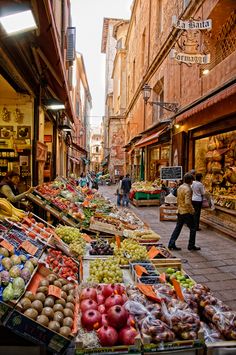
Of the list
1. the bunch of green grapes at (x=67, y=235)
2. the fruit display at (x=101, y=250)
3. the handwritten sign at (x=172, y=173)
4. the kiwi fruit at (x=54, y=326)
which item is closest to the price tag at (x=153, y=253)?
the fruit display at (x=101, y=250)

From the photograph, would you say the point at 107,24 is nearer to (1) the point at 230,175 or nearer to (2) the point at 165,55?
(2) the point at 165,55

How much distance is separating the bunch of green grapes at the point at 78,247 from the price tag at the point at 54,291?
4.76 ft

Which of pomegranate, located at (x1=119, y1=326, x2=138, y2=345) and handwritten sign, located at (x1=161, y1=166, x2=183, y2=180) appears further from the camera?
handwritten sign, located at (x1=161, y1=166, x2=183, y2=180)

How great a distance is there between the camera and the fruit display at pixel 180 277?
3511mm

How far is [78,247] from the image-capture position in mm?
4465

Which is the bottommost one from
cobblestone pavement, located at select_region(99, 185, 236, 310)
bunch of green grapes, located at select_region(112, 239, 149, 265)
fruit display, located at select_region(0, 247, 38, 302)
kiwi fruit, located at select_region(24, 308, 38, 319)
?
cobblestone pavement, located at select_region(99, 185, 236, 310)

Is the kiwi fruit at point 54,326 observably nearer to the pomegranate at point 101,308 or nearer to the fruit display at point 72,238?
the pomegranate at point 101,308

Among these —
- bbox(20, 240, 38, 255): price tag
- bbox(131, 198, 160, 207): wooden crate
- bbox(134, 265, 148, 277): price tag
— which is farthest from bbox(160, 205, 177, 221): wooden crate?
bbox(20, 240, 38, 255): price tag

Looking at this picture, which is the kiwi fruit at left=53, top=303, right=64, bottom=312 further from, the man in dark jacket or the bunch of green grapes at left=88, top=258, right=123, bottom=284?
the man in dark jacket

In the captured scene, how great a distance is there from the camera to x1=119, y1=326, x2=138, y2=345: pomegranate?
2316 mm

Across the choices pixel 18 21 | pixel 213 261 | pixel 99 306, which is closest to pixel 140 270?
pixel 99 306

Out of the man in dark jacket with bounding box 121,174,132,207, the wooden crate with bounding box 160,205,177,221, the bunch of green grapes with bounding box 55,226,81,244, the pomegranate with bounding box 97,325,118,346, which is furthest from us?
the man in dark jacket with bounding box 121,174,132,207

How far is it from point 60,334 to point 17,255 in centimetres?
115

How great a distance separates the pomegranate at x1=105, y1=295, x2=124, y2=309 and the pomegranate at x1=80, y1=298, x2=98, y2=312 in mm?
110
